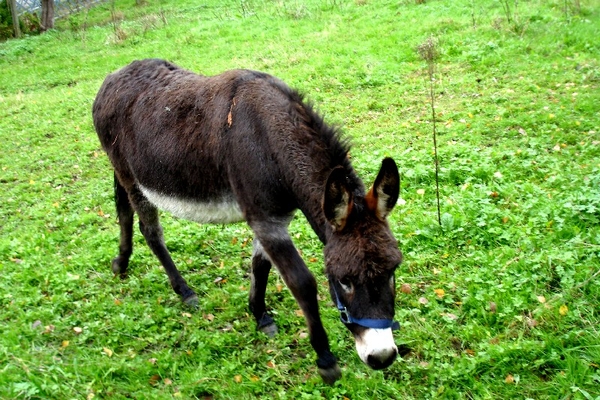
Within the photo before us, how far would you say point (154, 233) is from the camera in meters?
4.64

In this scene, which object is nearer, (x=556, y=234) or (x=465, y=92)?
(x=556, y=234)

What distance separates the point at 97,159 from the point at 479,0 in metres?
9.36

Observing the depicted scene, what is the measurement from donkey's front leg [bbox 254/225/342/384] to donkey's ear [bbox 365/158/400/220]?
2.42 feet

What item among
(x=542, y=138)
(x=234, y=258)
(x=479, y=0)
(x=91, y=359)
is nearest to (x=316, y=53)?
(x=479, y=0)

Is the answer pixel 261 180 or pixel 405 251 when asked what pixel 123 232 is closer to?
pixel 261 180

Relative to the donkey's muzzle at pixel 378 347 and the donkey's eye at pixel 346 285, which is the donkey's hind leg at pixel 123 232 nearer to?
the donkey's eye at pixel 346 285

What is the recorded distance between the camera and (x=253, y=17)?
596 inches

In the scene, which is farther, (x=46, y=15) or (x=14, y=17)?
(x=46, y=15)

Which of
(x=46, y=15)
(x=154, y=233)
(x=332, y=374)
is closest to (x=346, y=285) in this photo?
(x=332, y=374)

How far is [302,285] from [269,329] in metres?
0.86

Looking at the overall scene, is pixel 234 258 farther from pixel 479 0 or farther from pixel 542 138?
pixel 479 0

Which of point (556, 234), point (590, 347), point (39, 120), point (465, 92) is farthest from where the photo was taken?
point (39, 120)

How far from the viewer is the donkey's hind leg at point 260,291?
12.9 feet

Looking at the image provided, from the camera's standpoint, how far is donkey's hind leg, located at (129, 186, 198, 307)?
4496mm
